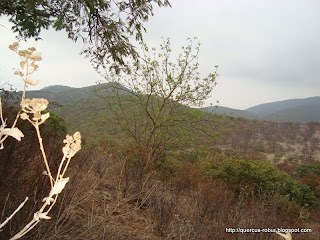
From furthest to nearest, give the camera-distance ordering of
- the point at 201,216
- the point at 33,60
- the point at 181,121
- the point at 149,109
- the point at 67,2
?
the point at 149,109, the point at 181,121, the point at 201,216, the point at 67,2, the point at 33,60

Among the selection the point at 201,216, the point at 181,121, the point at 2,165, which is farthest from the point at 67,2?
the point at 181,121

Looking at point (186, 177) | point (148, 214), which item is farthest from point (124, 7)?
point (186, 177)

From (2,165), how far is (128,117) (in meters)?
7.85

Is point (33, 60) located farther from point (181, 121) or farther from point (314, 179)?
point (314, 179)

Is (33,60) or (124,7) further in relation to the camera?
(124,7)

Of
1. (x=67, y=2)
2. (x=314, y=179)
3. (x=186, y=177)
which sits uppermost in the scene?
(x=67, y=2)

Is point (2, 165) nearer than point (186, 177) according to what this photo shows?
Yes

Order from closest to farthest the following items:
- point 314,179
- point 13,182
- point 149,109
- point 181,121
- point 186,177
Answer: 1. point 13,182
2. point 186,177
3. point 181,121
4. point 149,109
5. point 314,179

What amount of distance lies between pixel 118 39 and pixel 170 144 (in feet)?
19.3

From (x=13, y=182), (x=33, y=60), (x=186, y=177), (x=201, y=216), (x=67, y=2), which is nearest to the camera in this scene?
(x=33, y=60)

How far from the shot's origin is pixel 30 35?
144 inches

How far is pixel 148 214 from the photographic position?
3.77 m

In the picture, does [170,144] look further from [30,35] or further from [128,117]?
[30,35]

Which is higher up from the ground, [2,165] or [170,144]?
[2,165]
